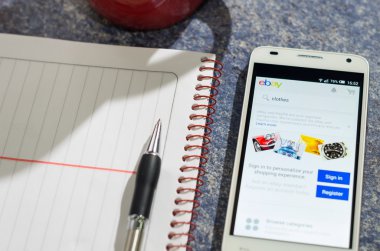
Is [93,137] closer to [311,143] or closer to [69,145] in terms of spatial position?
[69,145]

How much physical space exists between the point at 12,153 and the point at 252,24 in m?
0.28

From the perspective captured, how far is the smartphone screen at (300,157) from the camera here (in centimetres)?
41

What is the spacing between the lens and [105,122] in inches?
18.4

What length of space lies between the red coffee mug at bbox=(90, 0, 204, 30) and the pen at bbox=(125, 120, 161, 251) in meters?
0.13

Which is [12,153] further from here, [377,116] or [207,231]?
[377,116]

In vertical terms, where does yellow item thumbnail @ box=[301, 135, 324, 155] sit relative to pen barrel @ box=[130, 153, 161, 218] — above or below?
above

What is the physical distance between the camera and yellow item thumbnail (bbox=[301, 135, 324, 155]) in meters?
0.44

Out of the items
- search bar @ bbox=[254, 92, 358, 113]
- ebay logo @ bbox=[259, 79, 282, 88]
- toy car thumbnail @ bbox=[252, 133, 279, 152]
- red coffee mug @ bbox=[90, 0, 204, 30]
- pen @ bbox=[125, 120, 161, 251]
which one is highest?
red coffee mug @ bbox=[90, 0, 204, 30]

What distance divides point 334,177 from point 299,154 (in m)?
0.04

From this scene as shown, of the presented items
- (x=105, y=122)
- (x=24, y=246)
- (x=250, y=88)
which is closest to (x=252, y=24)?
(x=250, y=88)

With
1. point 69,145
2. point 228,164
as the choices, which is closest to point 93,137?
point 69,145

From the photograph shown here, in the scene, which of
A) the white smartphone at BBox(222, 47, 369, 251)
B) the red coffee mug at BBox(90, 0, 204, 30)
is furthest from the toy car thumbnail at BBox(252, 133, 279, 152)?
the red coffee mug at BBox(90, 0, 204, 30)

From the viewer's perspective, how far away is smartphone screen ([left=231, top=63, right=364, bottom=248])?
1.36 feet

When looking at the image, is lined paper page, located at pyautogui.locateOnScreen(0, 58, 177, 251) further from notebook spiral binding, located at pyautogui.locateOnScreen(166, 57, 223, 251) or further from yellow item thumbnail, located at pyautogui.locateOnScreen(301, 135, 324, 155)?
yellow item thumbnail, located at pyautogui.locateOnScreen(301, 135, 324, 155)
